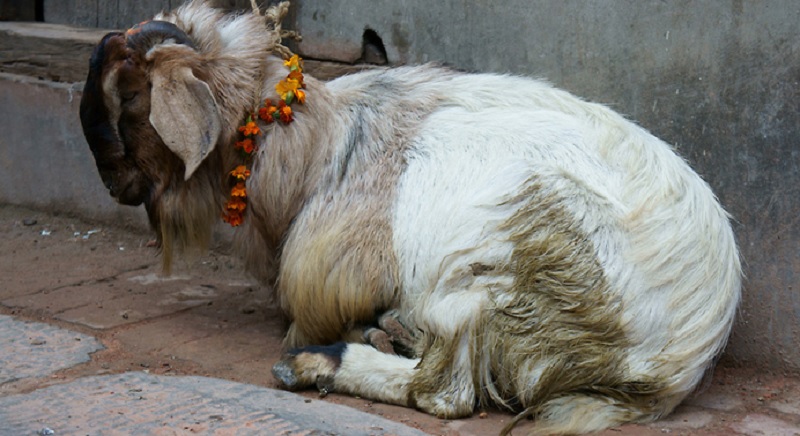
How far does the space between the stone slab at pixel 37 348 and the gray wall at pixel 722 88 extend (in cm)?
231

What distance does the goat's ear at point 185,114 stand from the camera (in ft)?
14.6

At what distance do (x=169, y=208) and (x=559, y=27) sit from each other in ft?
6.28

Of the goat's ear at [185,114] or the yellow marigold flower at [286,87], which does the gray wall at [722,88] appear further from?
the goat's ear at [185,114]

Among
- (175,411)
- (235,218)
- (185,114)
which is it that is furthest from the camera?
(235,218)

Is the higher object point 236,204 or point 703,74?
point 703,74

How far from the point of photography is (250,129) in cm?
455

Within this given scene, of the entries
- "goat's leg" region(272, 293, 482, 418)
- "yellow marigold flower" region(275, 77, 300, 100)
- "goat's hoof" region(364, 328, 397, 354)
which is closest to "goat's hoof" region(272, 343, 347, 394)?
"goat's leg" region(272, 293, 482, 418)

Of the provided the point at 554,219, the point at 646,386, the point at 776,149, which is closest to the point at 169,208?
the point at 554,219

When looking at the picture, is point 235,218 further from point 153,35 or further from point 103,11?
point 103,11

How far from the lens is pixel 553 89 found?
4.75 meters

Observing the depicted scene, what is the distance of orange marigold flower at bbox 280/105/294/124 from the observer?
14.9 feet

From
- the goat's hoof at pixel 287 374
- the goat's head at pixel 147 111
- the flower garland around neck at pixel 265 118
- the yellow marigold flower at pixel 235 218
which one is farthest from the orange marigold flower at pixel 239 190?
the goat's hoof at pixel 287 374

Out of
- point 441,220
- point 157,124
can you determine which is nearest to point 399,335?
point 441,220

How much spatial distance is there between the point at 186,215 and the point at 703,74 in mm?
2281
